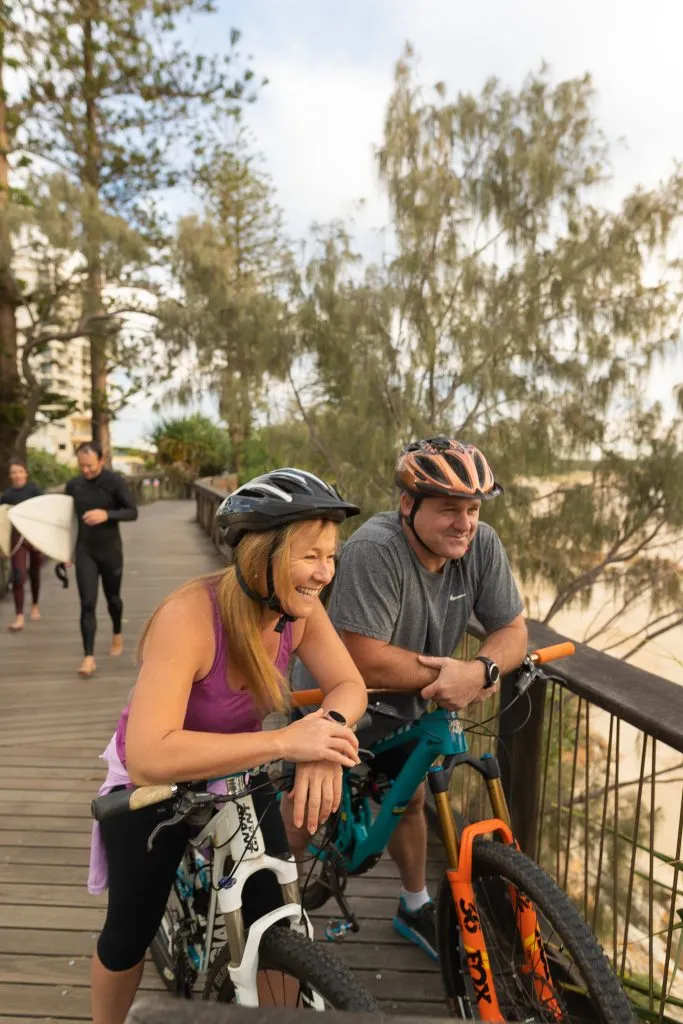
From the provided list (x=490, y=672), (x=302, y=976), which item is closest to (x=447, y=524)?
(x=490, y=672)

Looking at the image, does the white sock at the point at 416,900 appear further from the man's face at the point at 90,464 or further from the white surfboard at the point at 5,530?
the white surfboard at the point at 5,530

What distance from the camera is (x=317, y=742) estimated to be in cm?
138

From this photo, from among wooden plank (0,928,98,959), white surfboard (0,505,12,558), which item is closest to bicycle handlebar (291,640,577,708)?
wooden plank (0,928,98,959)

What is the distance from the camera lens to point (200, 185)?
62.6 feet

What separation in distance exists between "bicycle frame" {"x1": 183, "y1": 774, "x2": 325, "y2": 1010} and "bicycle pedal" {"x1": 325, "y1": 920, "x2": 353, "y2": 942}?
3.72ft

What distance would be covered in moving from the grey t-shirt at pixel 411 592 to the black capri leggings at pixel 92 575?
13.4 ft

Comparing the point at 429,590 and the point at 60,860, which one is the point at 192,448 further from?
the point at 429,590

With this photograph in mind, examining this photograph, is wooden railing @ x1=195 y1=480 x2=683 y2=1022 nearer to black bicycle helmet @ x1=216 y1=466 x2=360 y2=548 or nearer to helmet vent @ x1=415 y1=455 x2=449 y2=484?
helmet vent @ x1=415 y1=455 x2=449 y2=484

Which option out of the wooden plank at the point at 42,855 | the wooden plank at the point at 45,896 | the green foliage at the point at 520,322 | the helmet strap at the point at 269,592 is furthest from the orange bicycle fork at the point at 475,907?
the green foliage at the point at 520,322

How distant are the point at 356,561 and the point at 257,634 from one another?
2.17ft

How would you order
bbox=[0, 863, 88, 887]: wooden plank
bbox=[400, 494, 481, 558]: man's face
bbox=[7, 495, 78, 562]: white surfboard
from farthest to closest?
bbox=[7, 495, 78, 562]: white surfboard
bbox=[0, 863, 88, 887]: wooden plank
bbox=[400, 494, 481, 558]: man's face

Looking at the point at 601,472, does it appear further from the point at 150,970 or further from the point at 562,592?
the point at 150,970

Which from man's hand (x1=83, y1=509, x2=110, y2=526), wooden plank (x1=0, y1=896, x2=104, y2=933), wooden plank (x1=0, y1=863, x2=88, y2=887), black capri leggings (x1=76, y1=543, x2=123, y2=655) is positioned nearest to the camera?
wooden plank (x1=0, y1=896, x2=104, y2=933)

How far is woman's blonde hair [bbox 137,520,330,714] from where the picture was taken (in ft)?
4.82
